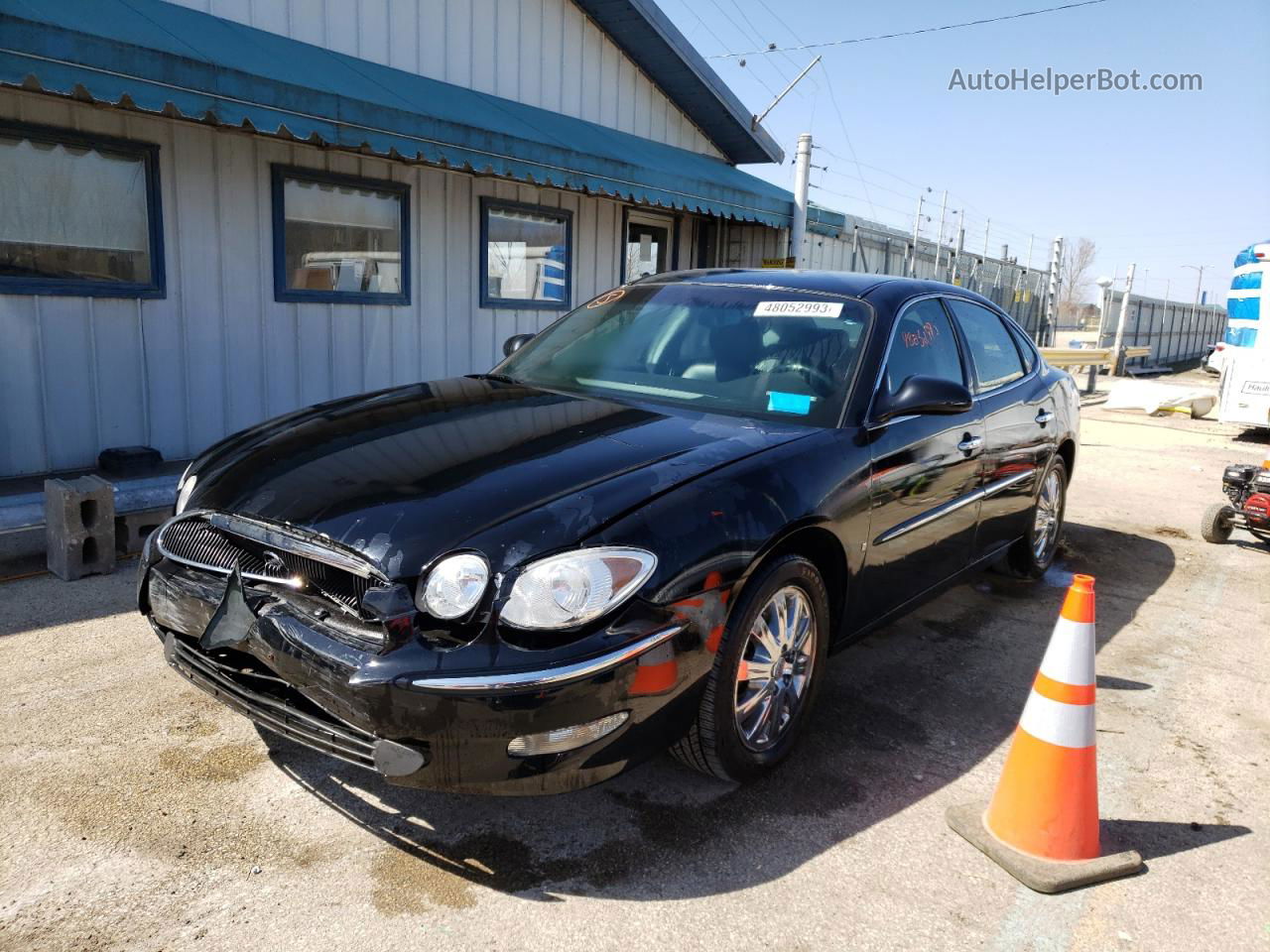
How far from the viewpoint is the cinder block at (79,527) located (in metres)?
4.67

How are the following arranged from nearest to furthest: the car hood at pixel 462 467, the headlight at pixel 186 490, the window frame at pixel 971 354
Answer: the car hood at pixel 462 467 < the headlight at pixel 186 490 < the window frame at pixel 971 354

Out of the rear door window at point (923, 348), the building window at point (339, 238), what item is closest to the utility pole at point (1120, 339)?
the building window at point (339, 238)

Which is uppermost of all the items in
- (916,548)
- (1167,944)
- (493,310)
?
(493,310)

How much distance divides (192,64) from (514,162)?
242 cm

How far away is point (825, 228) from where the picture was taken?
38.2 ft

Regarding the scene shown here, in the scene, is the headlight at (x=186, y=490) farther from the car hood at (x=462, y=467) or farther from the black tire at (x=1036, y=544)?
the black tire at (x=1036, y=544)

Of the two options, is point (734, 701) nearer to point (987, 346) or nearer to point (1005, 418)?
point (1005, 418)

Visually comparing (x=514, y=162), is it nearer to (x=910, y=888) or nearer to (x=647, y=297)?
(x=647, y=297)

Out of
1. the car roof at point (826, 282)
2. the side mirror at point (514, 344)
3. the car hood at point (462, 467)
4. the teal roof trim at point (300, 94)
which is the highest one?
the teal roof trim at point (300, 94)

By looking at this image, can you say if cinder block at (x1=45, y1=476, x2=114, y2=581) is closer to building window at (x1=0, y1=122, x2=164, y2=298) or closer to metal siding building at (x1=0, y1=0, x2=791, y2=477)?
metal siding building at (x1=0, y1=0, x2=791, y2=477)

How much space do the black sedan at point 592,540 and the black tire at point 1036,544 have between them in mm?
Result: 1217

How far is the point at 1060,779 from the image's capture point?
105 inches

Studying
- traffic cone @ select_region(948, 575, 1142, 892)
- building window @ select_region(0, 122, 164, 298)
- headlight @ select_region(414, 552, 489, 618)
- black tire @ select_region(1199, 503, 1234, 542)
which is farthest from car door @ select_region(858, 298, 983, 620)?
building window @ select_region(0, 122, 164, 298)

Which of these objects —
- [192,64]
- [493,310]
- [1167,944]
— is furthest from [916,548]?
[493,310]
